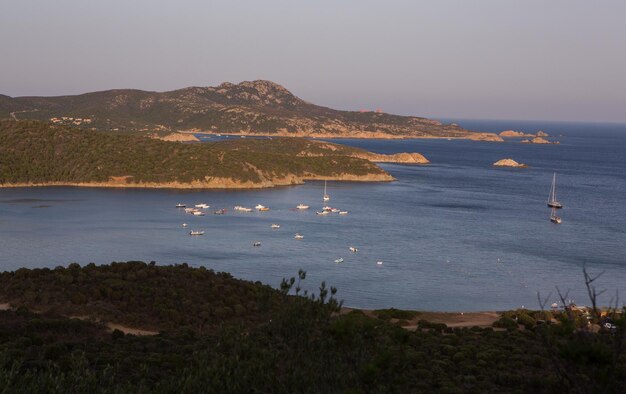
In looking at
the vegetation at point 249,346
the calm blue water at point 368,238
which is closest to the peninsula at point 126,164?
the calm blue water at point 368,238

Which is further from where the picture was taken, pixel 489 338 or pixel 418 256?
pixel 418 256

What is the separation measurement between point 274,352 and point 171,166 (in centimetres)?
11405

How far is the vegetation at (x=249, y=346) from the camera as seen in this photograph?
10344 millimetres

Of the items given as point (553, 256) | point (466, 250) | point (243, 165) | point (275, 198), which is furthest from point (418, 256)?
point (243, 165)

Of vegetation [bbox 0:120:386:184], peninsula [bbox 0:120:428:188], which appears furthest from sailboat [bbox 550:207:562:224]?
vegetation [bbox 0:120:386:184]

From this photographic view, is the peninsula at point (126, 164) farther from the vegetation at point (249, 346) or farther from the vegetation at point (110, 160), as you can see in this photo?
the vegetation at point (249, 346)

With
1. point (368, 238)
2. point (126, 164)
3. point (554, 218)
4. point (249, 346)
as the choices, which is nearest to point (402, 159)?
point (126, 164)

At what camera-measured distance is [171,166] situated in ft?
401

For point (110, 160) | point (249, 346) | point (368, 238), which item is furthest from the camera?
point (110, 160)

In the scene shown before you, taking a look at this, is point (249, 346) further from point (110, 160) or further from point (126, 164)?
point (110, 160)

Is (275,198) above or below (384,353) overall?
below

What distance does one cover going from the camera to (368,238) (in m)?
73.0

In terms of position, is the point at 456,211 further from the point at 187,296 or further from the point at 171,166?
the point at 187,296

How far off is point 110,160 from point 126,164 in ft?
10.6
